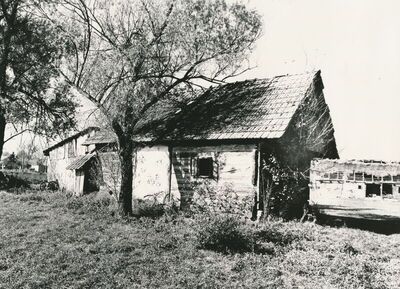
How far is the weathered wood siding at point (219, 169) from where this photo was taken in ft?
47.0

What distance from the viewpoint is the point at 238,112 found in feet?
52.7

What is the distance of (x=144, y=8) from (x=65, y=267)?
10.3m

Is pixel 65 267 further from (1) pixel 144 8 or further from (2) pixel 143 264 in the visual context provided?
(1) pixel 144 8

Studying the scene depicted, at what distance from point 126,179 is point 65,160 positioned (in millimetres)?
18328

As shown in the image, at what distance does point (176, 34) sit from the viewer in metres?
14.5

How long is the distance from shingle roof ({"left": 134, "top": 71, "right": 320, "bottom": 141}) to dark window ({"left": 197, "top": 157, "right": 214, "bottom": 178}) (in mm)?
1247

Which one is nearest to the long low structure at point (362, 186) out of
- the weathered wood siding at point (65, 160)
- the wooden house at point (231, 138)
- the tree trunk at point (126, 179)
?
the wooden house at point (231, 138)

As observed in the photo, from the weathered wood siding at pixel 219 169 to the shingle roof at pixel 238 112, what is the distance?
68cm

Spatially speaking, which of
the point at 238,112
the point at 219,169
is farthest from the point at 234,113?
the point at 219,169

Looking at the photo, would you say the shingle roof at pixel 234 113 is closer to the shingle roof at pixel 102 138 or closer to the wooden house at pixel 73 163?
the shingle roof at pixel 102 138

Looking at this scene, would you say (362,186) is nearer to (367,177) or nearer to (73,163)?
(367,177)

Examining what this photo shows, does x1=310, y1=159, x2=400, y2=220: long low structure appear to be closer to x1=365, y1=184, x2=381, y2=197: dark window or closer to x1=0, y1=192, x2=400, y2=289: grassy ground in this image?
x1=365, y1=184, x2=381, y2=197: dark window

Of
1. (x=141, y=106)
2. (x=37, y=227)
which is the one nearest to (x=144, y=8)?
(x=141, y=106)

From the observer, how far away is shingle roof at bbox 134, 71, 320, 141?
14.4 meters
